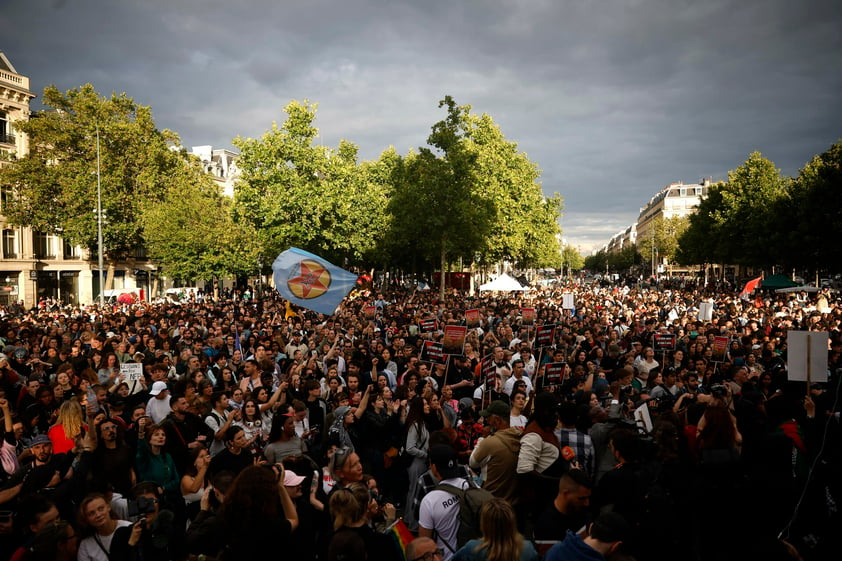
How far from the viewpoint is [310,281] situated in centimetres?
1414

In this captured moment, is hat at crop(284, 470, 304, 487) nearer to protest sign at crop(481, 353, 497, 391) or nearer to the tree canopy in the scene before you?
protest sign at crop(481, 353, 497, 391)

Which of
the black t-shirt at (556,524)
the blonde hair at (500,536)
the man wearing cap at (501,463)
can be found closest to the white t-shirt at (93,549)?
the blonde hair at (500,536)

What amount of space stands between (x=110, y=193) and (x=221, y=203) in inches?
338

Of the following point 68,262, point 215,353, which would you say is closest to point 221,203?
point 68,262

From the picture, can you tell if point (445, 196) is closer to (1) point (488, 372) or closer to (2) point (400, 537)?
(1) point (488, 372)

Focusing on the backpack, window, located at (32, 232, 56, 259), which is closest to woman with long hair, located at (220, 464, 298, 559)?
the backpack

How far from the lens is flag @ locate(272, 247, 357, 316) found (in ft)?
45.4

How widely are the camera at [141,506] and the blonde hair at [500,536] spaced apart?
8.14ft

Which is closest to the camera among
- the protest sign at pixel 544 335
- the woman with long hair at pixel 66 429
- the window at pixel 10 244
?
the woman with long hair at pixel 66 429

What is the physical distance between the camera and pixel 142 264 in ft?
197

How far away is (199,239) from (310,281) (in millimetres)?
26163

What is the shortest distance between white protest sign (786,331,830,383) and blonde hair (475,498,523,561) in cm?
540

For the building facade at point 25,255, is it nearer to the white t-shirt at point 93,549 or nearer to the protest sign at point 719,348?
the protest sign at point 719,348

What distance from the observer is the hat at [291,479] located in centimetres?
461
